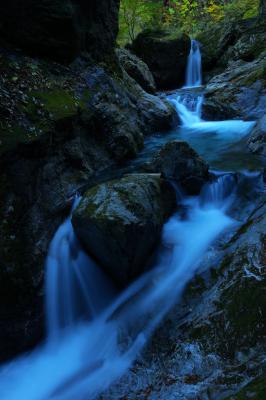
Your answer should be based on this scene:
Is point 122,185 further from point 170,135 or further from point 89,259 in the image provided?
point 170,135

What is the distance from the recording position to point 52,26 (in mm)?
6484

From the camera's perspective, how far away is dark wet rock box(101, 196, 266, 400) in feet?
10.1

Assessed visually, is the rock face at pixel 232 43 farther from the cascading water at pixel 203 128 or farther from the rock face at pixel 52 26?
the rock face at pixel 52 26

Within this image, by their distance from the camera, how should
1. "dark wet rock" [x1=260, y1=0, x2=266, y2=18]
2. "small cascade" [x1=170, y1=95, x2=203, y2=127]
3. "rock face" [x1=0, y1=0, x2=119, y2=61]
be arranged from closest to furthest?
"rock face" [x1=0, y1=0, x2=119, y2=61]
"small cascade" [x1=170, y1=95, x2=203, y2=127]
"dark wet rock" [x1=260, y1=0, x2=266, y2=18]

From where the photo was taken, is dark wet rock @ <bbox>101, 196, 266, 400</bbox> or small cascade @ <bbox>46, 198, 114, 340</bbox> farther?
small cascade @ <bbox>46, 198, 114, 340</bbox>

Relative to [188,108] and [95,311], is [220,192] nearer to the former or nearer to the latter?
[95,311]

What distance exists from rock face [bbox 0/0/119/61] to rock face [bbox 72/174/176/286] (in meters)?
3.34

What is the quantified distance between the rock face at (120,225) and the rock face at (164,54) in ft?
45.7

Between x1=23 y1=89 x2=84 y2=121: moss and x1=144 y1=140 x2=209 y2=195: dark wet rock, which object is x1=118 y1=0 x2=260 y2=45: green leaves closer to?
x1=23 y1=89 x2=84 y2=121: moss

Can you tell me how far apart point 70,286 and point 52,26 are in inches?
186

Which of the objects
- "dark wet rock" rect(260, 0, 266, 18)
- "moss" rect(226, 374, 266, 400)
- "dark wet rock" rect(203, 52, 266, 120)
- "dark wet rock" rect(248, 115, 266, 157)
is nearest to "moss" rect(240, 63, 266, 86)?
"dark wet rock" rect(203, 52, 266, 120)

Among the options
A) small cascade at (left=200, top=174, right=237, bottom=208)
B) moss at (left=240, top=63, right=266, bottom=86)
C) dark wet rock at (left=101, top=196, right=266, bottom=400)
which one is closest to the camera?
dark wet rock at (left=101, top=196, right=266, bottom=400)

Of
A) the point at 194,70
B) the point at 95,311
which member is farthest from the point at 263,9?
the point at 95,311

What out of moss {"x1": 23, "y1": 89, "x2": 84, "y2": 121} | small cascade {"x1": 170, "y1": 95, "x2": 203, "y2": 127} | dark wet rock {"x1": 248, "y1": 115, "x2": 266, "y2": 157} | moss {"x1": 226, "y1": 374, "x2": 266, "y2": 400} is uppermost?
moss {"x1": 23, "y1": 89, "x2": 84, "y2": 121}
